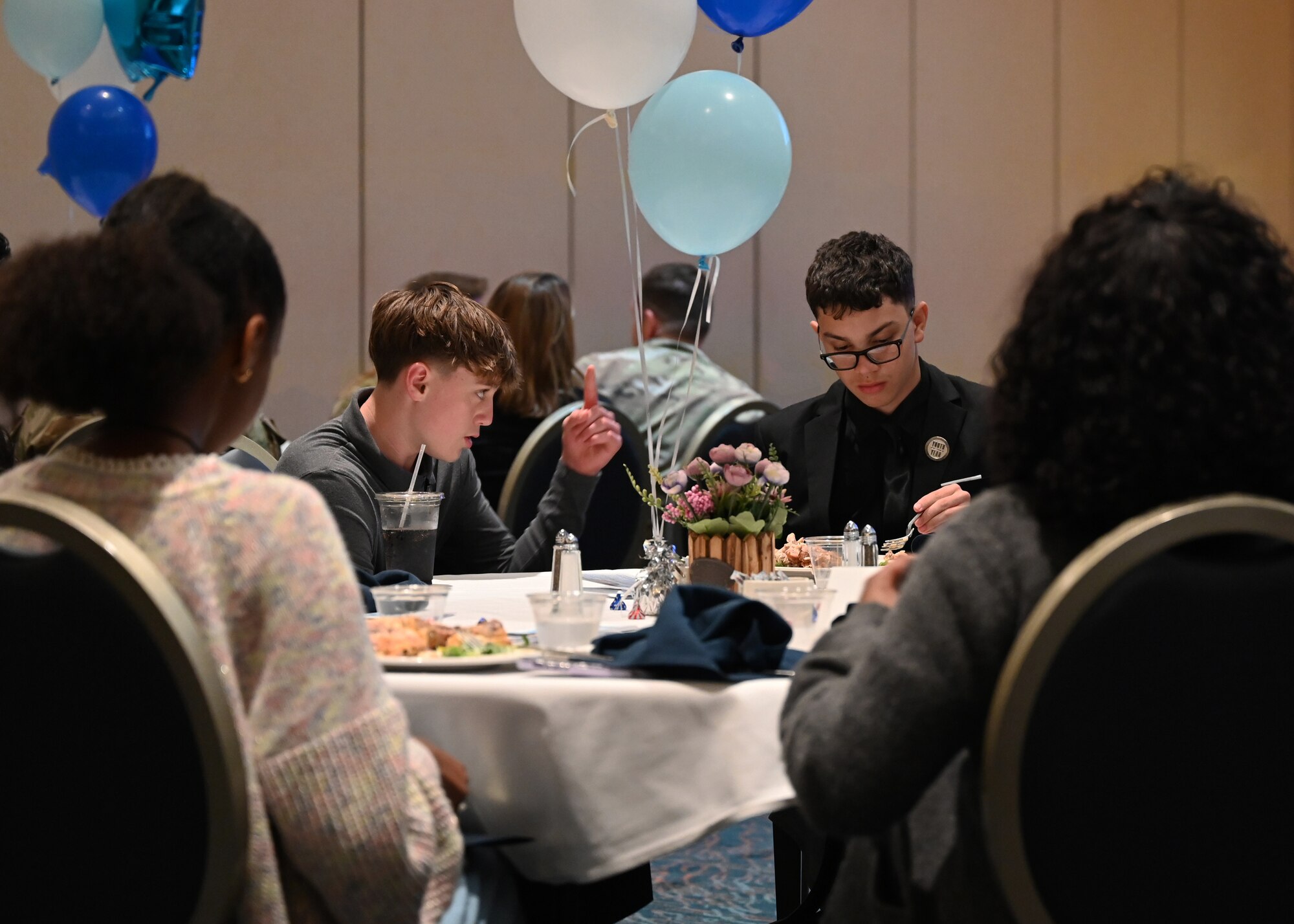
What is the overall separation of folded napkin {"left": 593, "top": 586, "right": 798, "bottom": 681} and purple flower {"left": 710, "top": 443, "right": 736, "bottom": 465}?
0.47 metres

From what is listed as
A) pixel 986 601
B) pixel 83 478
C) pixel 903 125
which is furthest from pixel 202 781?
pixel 903 125

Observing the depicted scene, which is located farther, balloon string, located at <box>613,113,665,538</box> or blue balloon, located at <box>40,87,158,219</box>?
blue balloon, located at <box>40,87,158,219</box>

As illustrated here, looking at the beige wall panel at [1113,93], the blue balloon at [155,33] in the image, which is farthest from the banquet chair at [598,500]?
the beige wall panel at [1113,93]

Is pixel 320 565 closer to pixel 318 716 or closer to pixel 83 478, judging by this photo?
pixel 318 716

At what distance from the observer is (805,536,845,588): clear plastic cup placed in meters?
1.95

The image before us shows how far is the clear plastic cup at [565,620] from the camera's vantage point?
1.53 metres

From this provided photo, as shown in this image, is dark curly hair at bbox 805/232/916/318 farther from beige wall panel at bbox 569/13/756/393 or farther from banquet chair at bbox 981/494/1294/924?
beige wall panel at bbox 569/13/756/393

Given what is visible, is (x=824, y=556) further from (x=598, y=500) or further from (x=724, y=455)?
(x=598, y=500)

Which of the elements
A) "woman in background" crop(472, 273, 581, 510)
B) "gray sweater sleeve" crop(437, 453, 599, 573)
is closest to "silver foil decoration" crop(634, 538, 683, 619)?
"gray sweater sleeve" crop(437, 453, 599, 573)

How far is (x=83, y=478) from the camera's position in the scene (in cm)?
114

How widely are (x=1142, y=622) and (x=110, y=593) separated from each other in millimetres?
794

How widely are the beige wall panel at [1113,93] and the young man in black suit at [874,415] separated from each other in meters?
3.40

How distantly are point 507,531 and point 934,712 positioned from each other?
1924mm

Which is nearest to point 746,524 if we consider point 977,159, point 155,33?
point 155,33
